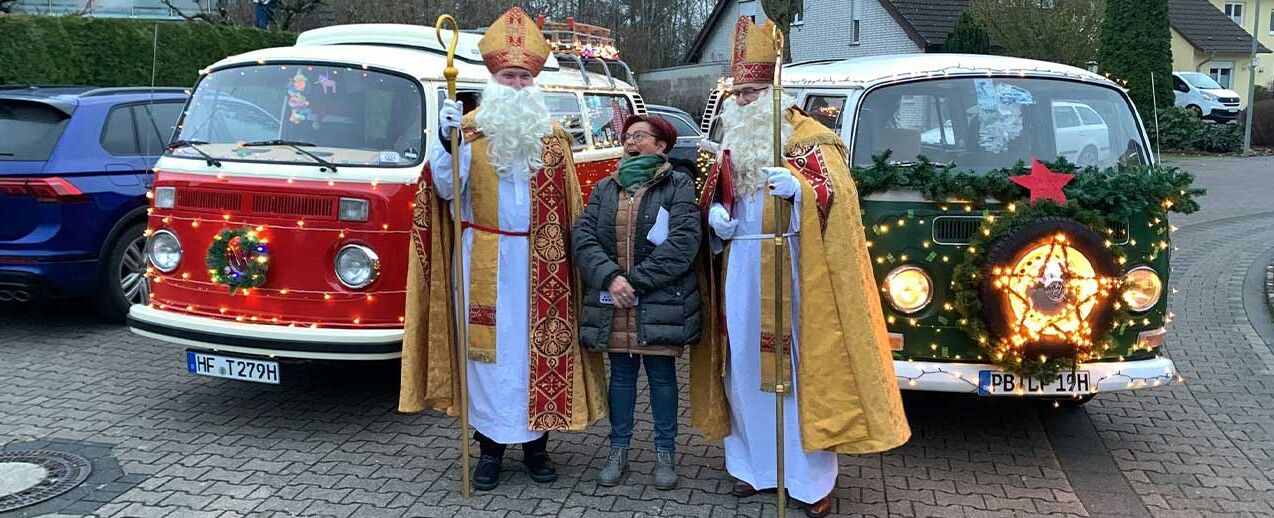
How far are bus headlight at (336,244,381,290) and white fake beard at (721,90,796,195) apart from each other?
2.11m

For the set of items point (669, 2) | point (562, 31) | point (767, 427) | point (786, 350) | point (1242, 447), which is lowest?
point (1242, 447)

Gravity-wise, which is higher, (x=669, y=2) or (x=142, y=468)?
(x=669, y=2)

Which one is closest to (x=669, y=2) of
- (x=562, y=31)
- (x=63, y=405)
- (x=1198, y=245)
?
(x=1198, y=245)

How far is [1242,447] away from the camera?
5.79 m

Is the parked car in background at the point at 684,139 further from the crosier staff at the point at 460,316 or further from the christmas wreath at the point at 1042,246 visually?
the crosier staff at the point at 460,316

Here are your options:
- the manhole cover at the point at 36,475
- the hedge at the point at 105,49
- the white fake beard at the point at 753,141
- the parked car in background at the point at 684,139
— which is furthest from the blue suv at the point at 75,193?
the parked car in background at the point at 684,139

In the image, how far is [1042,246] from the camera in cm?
500

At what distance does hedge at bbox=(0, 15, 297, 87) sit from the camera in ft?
47.1

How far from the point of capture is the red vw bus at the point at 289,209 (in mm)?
5586

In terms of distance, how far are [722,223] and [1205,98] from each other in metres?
36.5

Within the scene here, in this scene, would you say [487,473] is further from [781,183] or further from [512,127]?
[781,183]

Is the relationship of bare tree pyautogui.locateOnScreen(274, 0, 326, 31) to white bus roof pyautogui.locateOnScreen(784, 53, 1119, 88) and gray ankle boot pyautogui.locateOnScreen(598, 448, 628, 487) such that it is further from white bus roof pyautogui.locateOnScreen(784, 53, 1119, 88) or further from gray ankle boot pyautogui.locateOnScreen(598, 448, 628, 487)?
gray ankle boot pyautogui.locateOnScreen(598, 448, 628, 487)

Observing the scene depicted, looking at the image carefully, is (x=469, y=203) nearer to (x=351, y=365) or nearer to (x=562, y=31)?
(x=351, y=365)

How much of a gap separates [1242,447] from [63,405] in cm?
694
